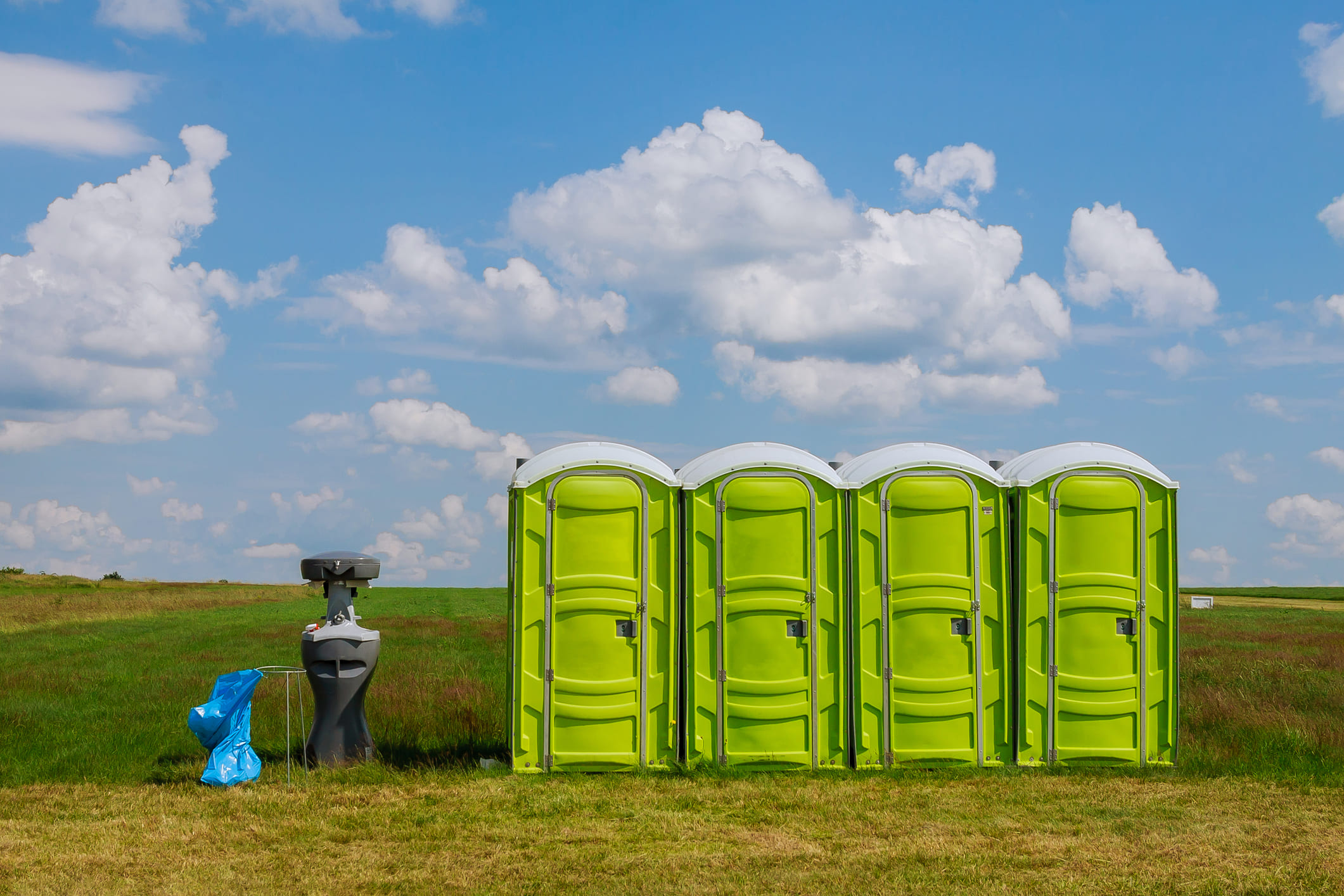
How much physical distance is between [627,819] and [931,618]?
346 cm

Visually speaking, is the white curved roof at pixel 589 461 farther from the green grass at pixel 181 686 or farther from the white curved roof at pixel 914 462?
the green grass at pixel 181 686

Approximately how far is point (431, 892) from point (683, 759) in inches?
132

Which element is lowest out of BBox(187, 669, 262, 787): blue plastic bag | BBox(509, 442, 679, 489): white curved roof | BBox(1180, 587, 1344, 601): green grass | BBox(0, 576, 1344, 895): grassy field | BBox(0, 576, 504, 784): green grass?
BBox(1180, 587, 1344, 601): green grass

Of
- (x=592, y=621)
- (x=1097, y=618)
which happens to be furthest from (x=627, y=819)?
(x=1097, y=618)

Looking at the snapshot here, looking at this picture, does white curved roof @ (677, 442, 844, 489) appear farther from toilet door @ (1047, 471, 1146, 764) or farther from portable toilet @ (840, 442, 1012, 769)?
toilet door @ (1047, 471, 1146, 764)

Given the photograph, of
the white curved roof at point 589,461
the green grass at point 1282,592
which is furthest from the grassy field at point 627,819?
the green grass at point 1282,592

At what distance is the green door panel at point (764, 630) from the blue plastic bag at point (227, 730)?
4167mm

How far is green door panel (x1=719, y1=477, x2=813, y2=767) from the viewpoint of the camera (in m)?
9.16

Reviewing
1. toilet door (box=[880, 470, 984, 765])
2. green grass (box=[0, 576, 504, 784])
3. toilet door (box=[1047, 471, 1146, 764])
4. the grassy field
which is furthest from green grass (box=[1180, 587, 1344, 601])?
toilet door (box=[880, 470, 984, 765])

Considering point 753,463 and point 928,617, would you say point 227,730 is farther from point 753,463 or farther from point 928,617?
point 928,617

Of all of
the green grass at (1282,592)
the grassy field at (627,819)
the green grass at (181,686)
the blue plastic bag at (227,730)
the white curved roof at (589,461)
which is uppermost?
the white curved roof at (589,461)

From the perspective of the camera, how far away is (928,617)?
30.8 feet

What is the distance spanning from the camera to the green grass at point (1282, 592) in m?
60.6

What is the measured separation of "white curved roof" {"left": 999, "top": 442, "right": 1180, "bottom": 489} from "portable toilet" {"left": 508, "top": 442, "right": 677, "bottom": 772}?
3556mm
